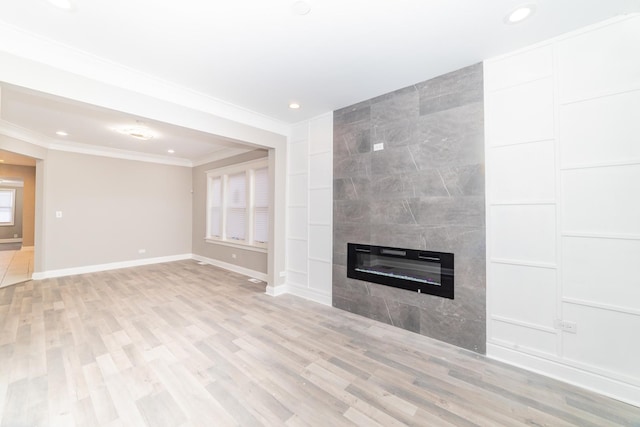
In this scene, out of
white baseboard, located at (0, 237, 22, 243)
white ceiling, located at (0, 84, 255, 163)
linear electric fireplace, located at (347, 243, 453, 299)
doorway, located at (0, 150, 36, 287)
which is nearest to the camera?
linear electric fireplace, located at (347, 243, 453, 299)

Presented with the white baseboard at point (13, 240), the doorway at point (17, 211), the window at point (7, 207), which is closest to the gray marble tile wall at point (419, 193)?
the doorway at point (17, 211)

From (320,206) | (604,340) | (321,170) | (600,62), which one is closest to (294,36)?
(321,170)

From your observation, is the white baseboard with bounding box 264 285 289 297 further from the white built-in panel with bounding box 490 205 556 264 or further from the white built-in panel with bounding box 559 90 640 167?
the white built-in panel with bounding box 559 90 640 167

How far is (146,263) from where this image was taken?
6.33m

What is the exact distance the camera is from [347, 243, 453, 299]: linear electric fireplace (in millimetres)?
2697

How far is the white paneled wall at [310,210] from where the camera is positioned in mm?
3803

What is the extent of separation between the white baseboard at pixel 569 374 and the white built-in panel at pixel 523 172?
146cm

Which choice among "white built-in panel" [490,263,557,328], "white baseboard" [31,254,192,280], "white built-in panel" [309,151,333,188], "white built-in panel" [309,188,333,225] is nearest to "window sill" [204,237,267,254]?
"white baseboard" [31,254,192,280]

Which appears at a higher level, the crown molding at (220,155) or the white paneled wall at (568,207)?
the crown molding at (220,155)

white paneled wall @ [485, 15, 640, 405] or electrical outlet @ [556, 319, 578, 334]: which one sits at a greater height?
white paneled wall @ [485, 15, 640, 405]

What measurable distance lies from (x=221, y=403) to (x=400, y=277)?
2219 millimetres

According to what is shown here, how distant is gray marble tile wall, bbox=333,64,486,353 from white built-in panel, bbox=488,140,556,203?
0.46 ft

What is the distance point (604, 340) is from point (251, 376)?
2925mm

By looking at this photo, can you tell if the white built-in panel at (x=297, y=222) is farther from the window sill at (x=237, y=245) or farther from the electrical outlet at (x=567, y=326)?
the electrical outlet at (x=567, y=326)
